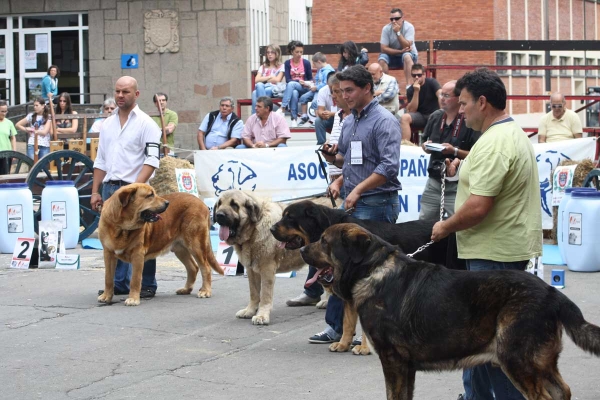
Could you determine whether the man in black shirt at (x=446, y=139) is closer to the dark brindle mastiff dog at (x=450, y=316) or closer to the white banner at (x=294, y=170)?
the dark brindle mastiff dog at (x=450, y=316)

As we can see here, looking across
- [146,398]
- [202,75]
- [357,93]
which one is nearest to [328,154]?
[357,93]

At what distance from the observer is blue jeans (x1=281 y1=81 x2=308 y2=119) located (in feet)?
57.8

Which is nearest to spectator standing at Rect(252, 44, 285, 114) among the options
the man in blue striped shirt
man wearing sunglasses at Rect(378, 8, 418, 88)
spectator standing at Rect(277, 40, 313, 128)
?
spectator standing at Rect(277, 40, 313, 128)

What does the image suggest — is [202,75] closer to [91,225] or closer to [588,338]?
[91,225]

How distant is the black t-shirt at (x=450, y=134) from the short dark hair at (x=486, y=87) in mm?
2325

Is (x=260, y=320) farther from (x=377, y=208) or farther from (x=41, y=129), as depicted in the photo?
(x=41, y=129)

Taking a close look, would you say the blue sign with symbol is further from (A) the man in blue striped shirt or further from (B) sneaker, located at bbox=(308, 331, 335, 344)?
(B) sneaker, located at bbox=(308, 331, 335, 344)

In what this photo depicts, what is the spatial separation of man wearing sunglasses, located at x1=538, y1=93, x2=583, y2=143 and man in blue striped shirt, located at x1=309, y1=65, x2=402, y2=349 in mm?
8966

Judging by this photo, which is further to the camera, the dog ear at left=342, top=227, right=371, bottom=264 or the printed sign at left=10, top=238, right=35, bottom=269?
the printed sign at left=10, top=238, right=35, bottom=269

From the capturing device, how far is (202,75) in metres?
25.5

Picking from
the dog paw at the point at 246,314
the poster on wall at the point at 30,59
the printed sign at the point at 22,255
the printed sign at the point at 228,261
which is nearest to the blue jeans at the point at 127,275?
the printed sign at the point at 228,261

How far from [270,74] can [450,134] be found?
438 inches

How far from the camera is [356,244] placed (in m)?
5.19

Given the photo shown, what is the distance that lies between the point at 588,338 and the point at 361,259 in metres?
1.30
